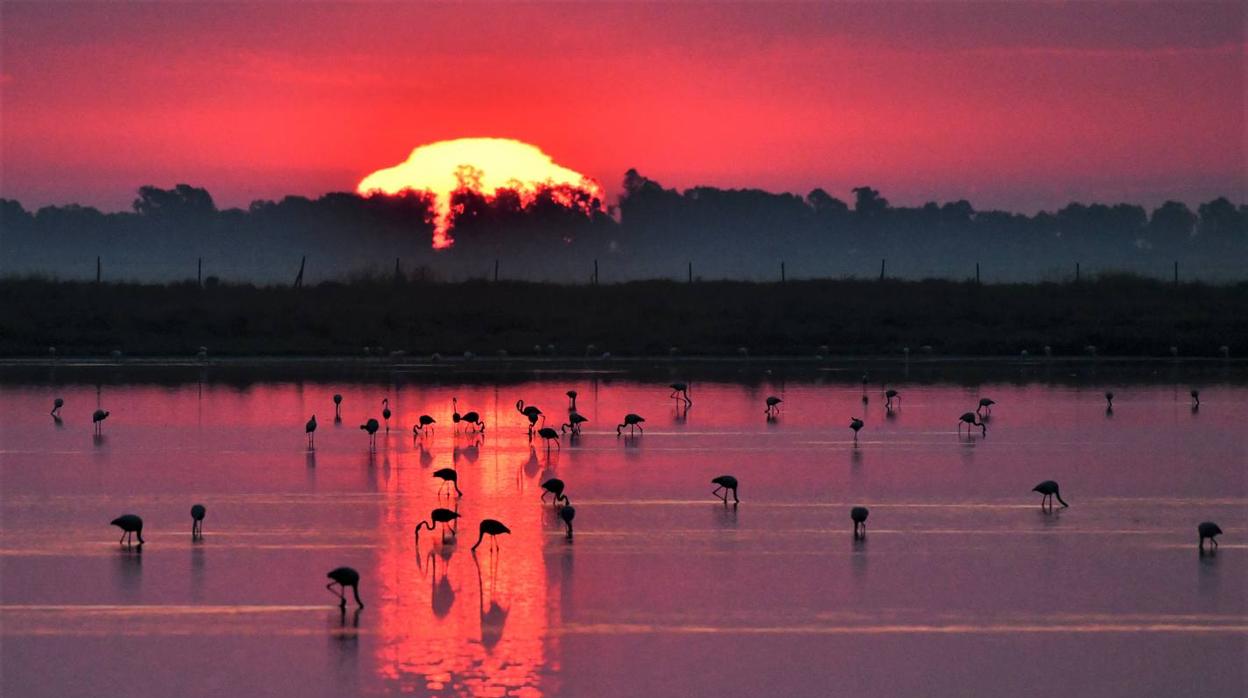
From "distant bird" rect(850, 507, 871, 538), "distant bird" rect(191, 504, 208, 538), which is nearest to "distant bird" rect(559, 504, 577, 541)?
"distant bird" rect(850, 507, 871, 538)

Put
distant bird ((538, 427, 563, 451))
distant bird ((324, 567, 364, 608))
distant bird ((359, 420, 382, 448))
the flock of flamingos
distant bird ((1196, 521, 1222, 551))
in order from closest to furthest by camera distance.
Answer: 1. distant bird ((324, 567, 364, 608))
2. the flock of flamingos
3. distant bird ((1196, 521, 1222, 551))
4. distant bird ((538, 427, 563, 451))
5. distant bird ((359, 420, 382, 448))

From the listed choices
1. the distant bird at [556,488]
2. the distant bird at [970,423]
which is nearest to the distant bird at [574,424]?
the distant bird at [970,423]

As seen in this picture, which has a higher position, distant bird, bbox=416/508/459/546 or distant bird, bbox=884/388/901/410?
distant bird, bbox=884/388/901/410

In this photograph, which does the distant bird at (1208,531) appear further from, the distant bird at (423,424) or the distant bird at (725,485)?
the distant bird at (423,424)

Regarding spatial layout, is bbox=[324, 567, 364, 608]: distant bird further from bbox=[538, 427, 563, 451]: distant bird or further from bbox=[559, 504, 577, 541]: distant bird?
bbox=[538, 427, 563, 451]: distant bird

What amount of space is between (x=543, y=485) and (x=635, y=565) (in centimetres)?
344

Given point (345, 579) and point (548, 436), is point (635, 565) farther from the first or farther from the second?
point (548, 436)

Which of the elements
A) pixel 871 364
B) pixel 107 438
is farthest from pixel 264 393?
pixel 871 364

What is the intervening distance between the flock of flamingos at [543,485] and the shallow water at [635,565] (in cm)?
23

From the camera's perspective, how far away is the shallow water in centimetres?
1180

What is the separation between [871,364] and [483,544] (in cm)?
2916

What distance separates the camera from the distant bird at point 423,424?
25.3 meters

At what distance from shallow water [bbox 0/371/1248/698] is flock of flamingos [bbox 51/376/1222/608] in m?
0.23

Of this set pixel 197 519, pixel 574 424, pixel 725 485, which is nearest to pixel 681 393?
pixel 574 424
